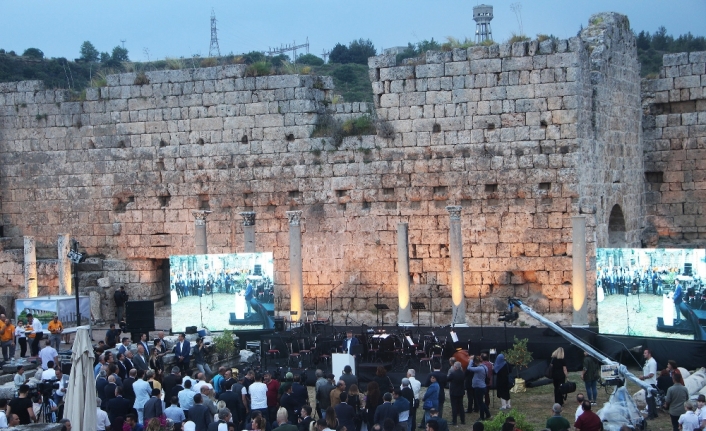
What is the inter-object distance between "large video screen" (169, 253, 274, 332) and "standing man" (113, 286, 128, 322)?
3.78m

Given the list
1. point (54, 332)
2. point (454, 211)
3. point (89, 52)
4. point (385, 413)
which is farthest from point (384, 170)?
point (89, 52)

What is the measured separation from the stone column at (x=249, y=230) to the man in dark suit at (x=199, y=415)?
9.52m

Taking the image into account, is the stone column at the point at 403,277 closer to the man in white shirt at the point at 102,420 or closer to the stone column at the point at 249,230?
the stone column at the point at 249,230

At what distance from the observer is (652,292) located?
736 inches

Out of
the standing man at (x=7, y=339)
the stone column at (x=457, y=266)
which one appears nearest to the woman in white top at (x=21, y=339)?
the standing man at (x=7, y=339)

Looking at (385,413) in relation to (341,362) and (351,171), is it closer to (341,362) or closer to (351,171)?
(341,362)

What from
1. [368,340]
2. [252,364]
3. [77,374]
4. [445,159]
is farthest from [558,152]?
[77,374]

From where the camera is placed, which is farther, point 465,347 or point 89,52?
point 89,52

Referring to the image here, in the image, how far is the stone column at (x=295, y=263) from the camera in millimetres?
23000

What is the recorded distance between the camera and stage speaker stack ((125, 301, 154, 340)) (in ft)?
73.0

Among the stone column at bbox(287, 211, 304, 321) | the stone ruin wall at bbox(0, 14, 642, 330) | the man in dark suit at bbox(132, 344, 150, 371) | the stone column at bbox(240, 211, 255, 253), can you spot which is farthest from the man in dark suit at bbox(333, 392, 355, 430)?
the stone column at bbox(240, 211, 255, 253)

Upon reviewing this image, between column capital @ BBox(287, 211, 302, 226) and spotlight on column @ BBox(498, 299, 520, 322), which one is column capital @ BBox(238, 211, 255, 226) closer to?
column capital @ BBox(287, 211, 302, 226)

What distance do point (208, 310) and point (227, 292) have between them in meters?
0.50

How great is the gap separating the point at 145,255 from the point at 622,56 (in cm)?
1127
